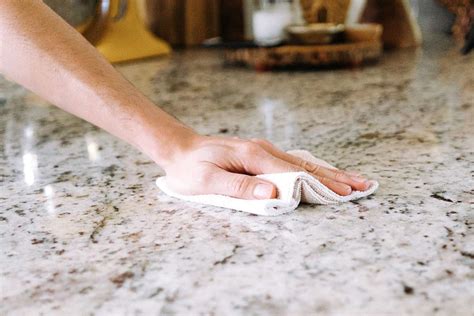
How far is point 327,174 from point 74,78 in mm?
350

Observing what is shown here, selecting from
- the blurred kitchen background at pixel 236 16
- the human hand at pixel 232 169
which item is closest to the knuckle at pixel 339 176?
the human hand at pixel 232 169

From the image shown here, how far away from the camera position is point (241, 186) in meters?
0.70

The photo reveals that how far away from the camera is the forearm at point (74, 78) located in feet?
2.46

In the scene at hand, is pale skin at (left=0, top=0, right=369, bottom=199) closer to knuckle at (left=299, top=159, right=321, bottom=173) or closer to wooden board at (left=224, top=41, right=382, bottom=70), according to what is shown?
knuckle at (left=299, top=159, right=321, bottom=173)

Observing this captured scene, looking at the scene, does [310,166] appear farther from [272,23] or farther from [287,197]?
[272,23]

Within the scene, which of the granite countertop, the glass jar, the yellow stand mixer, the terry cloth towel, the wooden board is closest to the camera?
the granite countertop

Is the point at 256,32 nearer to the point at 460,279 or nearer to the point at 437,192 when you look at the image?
the point at 437,192

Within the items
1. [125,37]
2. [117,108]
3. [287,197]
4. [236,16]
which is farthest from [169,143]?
[236,16]

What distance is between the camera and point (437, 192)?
750 mm

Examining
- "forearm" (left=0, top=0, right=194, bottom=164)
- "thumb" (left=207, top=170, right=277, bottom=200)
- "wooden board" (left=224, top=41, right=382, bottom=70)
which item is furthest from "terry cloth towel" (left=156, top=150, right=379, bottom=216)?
"wooden board" (left=224, top=41, right=382, bottom=70)

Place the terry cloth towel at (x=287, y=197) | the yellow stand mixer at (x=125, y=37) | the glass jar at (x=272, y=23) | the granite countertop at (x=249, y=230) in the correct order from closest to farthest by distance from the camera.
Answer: the granite countertop at (x=249, y=230)
the terry cloth towel at (x=287, y=197)
the glass jar at (x=272, y=23)
the yellow stand mixer at (x=125, y=37)

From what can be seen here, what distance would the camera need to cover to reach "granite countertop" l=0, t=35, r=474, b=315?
20.1 inches

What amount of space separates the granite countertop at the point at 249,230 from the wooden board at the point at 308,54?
1.51 feet

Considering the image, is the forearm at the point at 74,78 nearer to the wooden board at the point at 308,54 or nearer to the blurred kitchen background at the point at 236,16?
the wooden board at the point at 308,54
